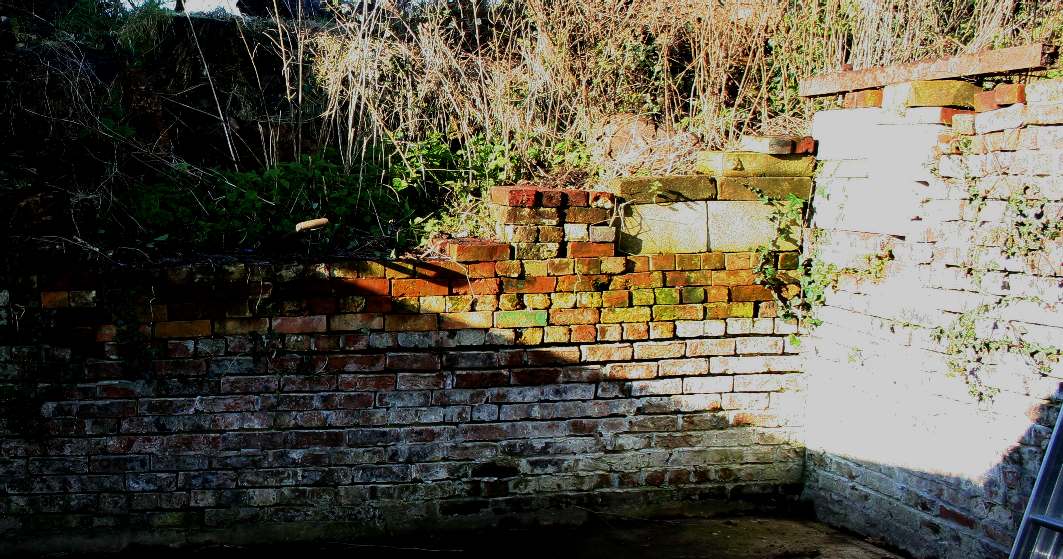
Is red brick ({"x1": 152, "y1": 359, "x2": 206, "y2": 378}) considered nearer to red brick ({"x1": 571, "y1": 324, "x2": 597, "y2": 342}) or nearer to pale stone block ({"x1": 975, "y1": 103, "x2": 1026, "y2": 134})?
red brick ({"x1": 571, "y1": 324, "x2": 597, "y2": 342})

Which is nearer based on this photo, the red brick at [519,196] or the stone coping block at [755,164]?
the red brick at [519,196]

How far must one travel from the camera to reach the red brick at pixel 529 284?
407cm

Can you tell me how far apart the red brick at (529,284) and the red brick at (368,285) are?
61 cm

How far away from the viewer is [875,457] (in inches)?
157

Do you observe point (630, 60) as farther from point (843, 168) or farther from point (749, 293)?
point (749, 293)

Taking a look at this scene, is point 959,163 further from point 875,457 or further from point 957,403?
point 875,457

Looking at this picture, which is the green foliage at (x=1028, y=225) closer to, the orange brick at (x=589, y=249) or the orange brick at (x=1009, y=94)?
the orange brick at (x=1009, y=94)

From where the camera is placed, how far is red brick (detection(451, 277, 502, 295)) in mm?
4004

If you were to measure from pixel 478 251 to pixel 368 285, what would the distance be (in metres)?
0.58

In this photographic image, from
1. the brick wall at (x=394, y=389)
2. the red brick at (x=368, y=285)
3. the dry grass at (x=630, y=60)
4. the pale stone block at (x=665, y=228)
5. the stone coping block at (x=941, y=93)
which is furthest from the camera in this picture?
the dry grass at (x=630, y=60)

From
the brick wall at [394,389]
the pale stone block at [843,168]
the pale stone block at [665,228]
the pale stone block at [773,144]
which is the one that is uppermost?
the pale stone block at [773,144]

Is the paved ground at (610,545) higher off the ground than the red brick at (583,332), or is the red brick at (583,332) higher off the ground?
the red brick at (583,332)

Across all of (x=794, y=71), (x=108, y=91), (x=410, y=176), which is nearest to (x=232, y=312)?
(x=410, y=176)

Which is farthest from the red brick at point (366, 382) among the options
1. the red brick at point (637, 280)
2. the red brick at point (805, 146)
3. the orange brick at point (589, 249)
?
the red brick at point (805, 146)
